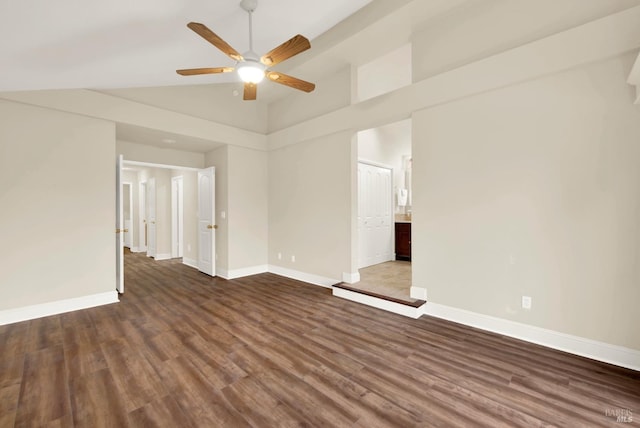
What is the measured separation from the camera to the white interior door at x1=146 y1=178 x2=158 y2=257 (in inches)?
298

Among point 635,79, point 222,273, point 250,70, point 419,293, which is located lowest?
point 222,273

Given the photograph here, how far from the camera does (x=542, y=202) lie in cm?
266

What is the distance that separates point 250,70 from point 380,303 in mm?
3171

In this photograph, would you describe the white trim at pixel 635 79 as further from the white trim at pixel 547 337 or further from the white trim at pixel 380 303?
the white trim at pixel 380 303

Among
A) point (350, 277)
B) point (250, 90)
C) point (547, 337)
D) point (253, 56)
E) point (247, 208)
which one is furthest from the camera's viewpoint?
point (247, 208)

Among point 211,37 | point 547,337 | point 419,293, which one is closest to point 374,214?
point 419,293

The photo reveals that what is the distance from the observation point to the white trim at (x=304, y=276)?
469 centimetres

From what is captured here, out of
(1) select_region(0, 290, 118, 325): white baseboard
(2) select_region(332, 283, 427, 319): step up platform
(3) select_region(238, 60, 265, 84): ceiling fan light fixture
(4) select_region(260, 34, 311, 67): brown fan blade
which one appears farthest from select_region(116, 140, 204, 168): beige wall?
(2) select_region(332, 283, 427, 319): step up platform

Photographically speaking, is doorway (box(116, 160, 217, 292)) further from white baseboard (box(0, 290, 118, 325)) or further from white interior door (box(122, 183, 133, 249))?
white baseboard (box(0, 290, 118, 325))

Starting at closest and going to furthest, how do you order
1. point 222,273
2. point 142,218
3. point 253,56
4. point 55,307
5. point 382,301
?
point 253,56 → point 55,307 → point 382,301 → point 222,273 → point 142,218

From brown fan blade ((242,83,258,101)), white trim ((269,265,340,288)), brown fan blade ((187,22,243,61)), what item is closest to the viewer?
brown fan blade ((187,22,243,61))

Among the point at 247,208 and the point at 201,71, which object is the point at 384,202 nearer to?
the point at 247,208

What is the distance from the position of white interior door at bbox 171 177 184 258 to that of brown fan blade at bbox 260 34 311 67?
5.81 m

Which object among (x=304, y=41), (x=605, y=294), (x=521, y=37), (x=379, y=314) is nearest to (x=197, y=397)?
(x=379, y=314)
